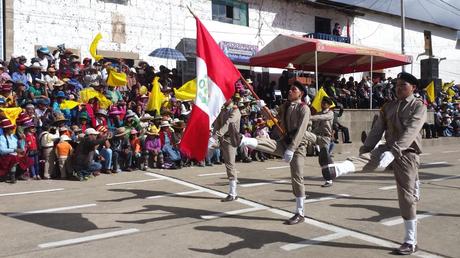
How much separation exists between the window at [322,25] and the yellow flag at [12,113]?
18310 mm

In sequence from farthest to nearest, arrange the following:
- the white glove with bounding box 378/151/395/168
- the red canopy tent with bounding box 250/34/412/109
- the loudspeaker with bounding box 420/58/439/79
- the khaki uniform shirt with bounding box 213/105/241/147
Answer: the loudspeaker with bounding box 420/58/439/79 < the red canopy tent with bounding box 250/34/412/109 < the khaki uniform shirt with bounding box 213/105/241/147 < the white glove with bounding box 378/151/395/168

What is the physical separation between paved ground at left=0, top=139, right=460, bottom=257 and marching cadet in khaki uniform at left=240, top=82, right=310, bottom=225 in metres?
0.41

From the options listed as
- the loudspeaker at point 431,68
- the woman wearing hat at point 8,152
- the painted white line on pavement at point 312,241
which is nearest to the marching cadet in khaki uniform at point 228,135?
the painted white line on pavement at point 312,241

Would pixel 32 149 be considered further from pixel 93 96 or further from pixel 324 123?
pixel 324 123

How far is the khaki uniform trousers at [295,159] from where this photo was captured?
6.67m

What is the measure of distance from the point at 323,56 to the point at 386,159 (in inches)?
662

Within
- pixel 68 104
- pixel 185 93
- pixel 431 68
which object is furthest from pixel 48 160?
pixel 431 68

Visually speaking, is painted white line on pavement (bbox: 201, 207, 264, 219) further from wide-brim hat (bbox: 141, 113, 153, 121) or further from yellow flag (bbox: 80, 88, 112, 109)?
yellow flag (bbox: 80, 88, 112, 109)

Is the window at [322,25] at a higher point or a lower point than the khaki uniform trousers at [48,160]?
higher

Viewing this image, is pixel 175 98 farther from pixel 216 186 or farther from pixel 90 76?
pixel 216 186

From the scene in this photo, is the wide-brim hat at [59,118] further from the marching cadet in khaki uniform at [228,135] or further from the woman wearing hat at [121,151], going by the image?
the marching cadet in khaki uniform at [228,135]

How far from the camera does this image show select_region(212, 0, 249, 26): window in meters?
21.0

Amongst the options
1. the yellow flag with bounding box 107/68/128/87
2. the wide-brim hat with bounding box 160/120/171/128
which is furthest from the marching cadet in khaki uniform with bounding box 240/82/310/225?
the yellow flag with bounding box 107/68/128/87

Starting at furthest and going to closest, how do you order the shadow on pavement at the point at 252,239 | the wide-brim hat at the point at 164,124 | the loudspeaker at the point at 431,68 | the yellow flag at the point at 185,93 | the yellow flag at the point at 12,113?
the loudspeaker at the point at 431,68 → the yellow flag at the point at 185,93 → the wide-brim hat at the point at 164,124 → the yellow flag at the point at 12,113 → the shadow on pavement at the point at 252,239
